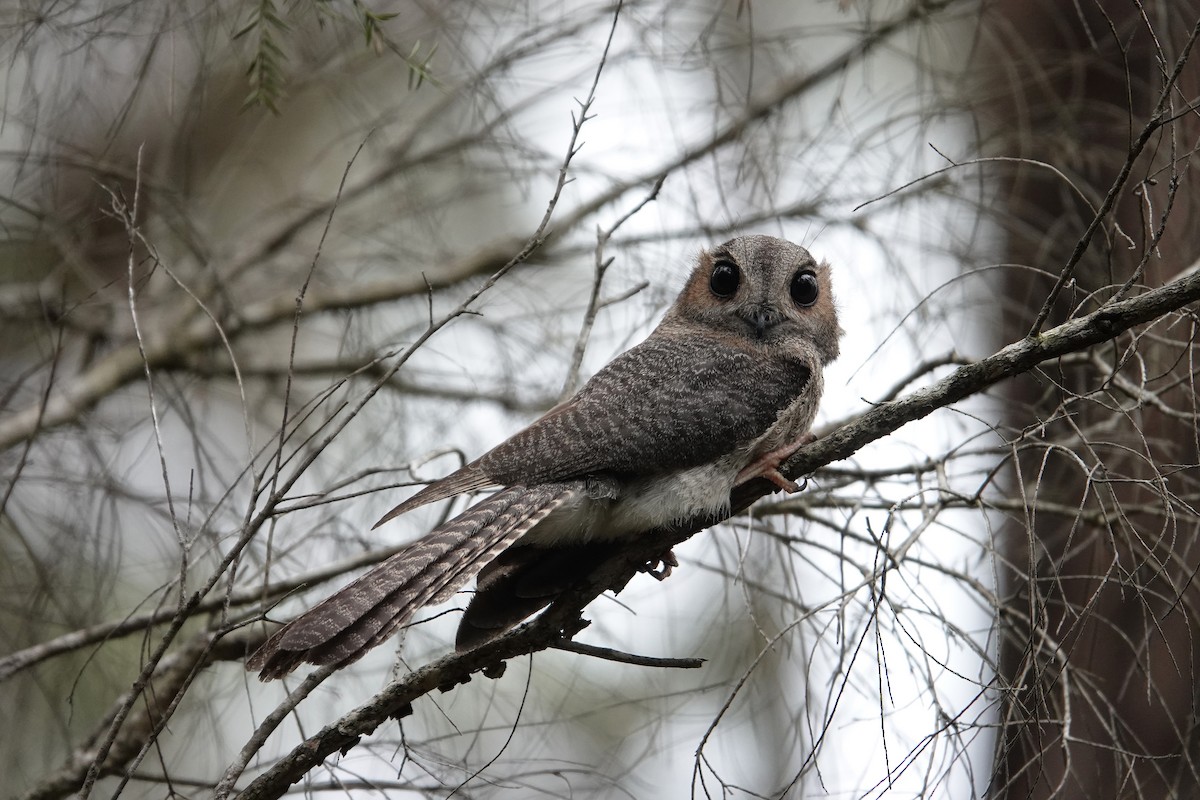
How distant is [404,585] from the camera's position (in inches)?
113

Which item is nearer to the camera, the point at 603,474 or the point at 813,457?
the point at 813,457

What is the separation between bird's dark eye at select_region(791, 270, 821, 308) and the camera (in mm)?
4367

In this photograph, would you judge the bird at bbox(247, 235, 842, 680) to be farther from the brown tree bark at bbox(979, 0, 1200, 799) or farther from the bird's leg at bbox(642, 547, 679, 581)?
the brown tree bark at bbox(979, 0, 1200, 799)

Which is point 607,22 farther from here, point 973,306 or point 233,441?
point 233,441

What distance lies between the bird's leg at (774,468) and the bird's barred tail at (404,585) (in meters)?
0.59

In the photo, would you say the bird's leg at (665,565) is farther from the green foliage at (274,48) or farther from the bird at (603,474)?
the green foliage at (274,48)

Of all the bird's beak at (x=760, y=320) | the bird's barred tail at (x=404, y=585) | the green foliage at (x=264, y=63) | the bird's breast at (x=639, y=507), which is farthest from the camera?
the bird's beak at (x=760, y=320)

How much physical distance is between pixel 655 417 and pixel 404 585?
110 centimetres

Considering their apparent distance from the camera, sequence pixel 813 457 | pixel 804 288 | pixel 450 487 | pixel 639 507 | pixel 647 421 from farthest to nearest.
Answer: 1. pixel 804 288
2. pixel 647 421
3. pixel 639 507
4. pixel 450 487
5. pixel 813 457

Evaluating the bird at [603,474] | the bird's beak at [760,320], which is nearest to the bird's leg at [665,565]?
the bird at [603,474]

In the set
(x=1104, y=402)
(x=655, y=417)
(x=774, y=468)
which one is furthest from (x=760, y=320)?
(x=1104, y=402)

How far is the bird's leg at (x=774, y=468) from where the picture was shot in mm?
3346

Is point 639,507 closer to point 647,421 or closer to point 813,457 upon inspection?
point 647,421

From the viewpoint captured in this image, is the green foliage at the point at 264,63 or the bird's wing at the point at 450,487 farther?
the bird's wing at the point at 450,487
